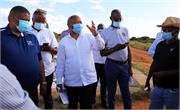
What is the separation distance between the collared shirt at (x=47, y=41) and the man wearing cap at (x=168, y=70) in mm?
2095

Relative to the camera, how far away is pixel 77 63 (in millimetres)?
6859

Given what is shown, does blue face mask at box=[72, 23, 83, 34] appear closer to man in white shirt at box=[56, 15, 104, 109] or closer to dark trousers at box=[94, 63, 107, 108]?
man in white shirt at box=[56, 15, 104, 109]

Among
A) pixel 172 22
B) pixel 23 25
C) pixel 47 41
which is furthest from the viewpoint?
pixel 47 41

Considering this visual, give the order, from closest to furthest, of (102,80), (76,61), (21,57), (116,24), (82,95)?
(21,57), (76,61), (82,95), (116,24), (102,80)

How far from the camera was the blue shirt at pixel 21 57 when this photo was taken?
591 cm

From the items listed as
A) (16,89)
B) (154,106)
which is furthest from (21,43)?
(16,89)

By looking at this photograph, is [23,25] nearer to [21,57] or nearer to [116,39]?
[21,57]

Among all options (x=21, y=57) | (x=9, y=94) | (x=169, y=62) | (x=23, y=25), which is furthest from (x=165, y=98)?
(x=9, y=94)

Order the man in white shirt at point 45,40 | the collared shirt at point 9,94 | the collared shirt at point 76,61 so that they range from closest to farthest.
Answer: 1. the collared shirt at point 9,94
2. the collared shirt at point 76,61
3. the man in white shirt at point 45,40

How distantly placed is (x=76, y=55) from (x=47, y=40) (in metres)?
1.20

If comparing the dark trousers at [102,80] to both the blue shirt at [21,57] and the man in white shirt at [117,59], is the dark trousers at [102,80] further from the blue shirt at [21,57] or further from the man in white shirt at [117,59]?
the blue shirt at [21,57]

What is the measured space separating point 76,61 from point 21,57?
1.13 m

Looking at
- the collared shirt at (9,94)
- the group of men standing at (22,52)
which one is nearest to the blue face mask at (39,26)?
the group of men standing at (22,52)

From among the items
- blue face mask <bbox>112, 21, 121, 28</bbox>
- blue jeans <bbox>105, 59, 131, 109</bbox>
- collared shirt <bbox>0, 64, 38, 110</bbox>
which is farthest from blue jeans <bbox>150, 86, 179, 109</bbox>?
collared shirt <bbox>0, 64, 38, 110</bbox>
